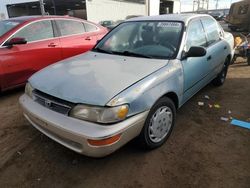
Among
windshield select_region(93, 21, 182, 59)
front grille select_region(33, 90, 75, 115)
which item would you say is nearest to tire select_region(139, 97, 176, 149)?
→ windshield select_region(93, 21, 182, 59)

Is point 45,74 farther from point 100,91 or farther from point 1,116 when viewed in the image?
point 1,116

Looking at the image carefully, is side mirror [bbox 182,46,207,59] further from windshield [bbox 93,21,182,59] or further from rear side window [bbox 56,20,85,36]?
rear side window [bbox 56,20,85,36]

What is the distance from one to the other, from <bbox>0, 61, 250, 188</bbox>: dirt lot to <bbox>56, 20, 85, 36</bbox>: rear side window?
2518mm

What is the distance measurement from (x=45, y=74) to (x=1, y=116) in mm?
1516

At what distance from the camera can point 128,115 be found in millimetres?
2186

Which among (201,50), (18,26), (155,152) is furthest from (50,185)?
(18,26)

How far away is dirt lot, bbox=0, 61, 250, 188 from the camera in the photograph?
7.64ft

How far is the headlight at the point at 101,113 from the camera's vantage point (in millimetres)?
2088

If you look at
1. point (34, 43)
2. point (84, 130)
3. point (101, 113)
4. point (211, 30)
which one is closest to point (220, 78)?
point (211, 30)

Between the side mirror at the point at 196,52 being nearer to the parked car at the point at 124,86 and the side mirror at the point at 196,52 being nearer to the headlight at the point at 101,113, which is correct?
the parked car at the point at 124,86

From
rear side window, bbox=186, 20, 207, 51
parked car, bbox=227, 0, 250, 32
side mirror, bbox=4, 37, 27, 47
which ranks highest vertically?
rear side window, bbox=186, 20, 207, 51

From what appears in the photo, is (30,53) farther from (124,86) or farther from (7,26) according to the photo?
(124,86)

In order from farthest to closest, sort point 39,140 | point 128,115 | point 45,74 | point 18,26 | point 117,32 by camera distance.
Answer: point 18,26 < point 117,32 < point 39,140 < point 45,74 < point 128,115

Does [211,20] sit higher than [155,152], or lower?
higher
